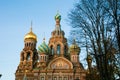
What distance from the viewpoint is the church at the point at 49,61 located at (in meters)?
43.4

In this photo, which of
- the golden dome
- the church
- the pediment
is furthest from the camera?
the golden dome

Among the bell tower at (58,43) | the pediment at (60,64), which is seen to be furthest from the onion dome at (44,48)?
the pediment at (60,64)

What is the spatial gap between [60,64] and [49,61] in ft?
7.31

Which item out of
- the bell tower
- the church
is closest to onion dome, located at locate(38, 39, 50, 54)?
the church

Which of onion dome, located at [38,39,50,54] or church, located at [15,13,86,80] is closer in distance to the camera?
church, located at [15,13,86,80]

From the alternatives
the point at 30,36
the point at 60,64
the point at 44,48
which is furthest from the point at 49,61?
the point at 30,36

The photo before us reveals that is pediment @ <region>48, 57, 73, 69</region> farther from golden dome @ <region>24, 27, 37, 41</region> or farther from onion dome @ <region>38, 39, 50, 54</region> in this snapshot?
golden dome @ <region>24, 27, 37, 41</region>

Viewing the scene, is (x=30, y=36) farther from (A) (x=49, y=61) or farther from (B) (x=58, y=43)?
(A) (x=49, y=61)

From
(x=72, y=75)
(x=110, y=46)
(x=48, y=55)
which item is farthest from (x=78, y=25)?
(x=48, y=55)

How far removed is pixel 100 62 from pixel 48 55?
32821 mm

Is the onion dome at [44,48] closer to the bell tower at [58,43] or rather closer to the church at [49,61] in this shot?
the church at [49,61]

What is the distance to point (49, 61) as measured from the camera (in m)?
45.5

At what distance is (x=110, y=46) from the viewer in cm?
1457

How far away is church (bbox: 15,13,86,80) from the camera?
43.4 meters
